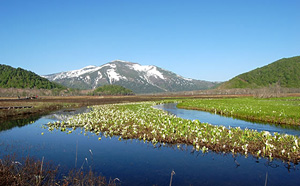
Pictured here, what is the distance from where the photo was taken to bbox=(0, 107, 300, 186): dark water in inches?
439

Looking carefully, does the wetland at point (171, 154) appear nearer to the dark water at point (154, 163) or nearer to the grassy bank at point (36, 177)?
the dark water at point (154, 163)

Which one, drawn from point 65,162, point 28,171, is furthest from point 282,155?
point 28,171

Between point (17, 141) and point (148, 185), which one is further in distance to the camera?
point (17, 141)

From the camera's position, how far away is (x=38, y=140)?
65.4 ft

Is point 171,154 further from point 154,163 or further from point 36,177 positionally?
point 36,177

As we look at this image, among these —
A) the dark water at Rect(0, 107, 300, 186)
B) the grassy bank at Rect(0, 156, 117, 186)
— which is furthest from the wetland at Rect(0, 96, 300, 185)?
the grassy bank at Rect(0, 156, 117, 186)

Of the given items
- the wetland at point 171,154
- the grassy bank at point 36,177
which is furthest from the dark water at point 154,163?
the grassy bank at point 36,177

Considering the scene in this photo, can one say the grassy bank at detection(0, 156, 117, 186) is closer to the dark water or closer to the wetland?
the wetland

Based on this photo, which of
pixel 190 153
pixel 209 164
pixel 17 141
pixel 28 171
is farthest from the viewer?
pixel 17 141

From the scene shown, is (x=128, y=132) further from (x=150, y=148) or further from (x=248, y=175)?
(x=248, y=175)

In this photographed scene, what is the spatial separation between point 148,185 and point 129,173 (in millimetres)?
1844

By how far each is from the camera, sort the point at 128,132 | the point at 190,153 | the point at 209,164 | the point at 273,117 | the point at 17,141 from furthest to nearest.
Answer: the point at 273,117, the point at 128,132, the point at 17,141, the point at 190,153, the point at 209,164

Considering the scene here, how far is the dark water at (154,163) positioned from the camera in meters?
11.1

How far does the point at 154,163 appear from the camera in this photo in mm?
13477
